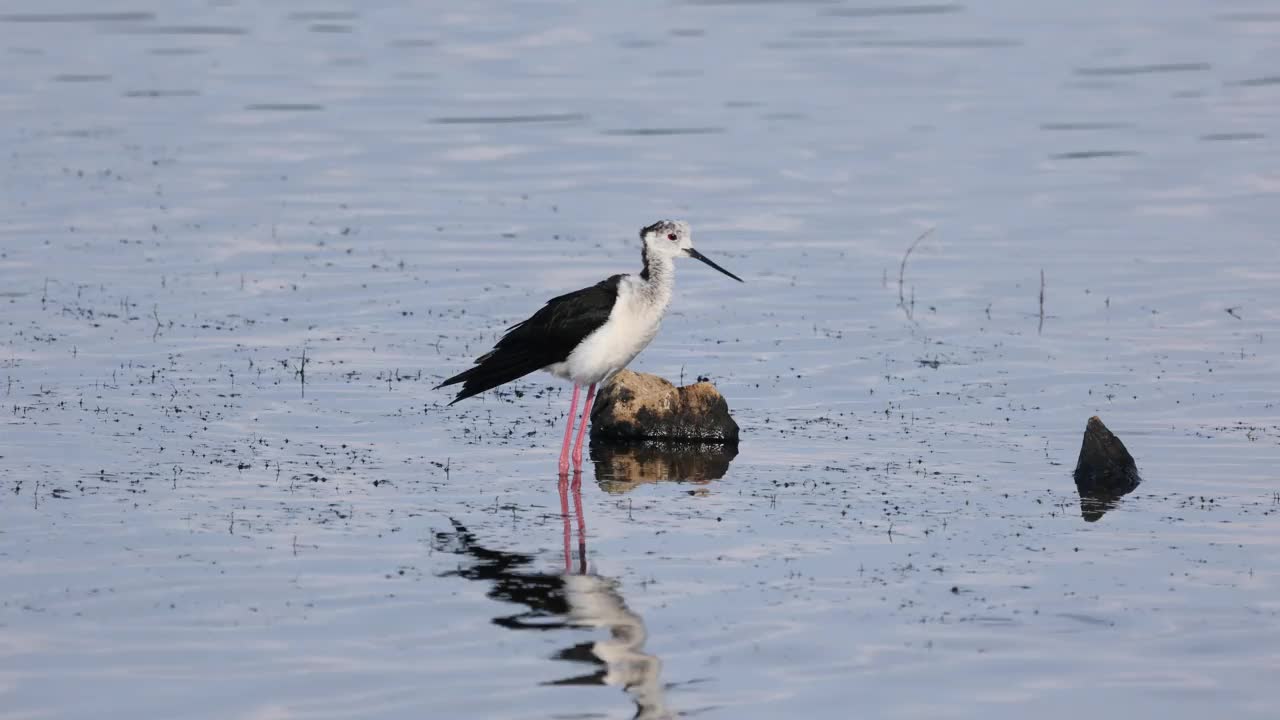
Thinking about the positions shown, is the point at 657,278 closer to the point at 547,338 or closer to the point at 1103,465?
the point at 547,338

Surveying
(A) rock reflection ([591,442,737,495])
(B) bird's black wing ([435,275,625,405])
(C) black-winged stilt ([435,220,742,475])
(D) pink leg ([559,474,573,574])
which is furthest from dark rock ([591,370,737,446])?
(D) pink leg ([559,474,573,574])

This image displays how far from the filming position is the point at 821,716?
9.72 metres

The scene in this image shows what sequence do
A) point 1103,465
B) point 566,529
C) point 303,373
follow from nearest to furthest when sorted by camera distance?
point 566,529 → point 1103,465 → point 303,373

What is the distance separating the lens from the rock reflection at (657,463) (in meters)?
14.6

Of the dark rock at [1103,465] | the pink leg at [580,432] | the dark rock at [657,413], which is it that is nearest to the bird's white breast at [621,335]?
the pink leg at [580,432]

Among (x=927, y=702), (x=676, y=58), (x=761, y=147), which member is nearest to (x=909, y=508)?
(x=927, y=702)

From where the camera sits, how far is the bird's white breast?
588 inches

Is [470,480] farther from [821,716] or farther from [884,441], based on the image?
[821,716]

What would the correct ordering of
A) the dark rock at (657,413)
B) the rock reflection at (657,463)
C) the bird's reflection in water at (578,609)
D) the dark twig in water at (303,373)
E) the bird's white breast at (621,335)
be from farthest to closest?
the dark twig in water at (303,373), the dark rock at (657,413), the bird's white breast at (621,335), the rock reflection at (657,463), the bird's reflection in water at (578,609)

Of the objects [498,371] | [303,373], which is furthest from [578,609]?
[303,373]

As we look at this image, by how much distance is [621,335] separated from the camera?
15.0 meters

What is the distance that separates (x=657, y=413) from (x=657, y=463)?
2.25 feet

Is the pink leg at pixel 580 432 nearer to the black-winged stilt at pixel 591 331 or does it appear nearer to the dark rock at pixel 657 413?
the black-winged stilt at pixel 591 331

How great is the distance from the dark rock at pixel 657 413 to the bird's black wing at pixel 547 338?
3.05 feet
